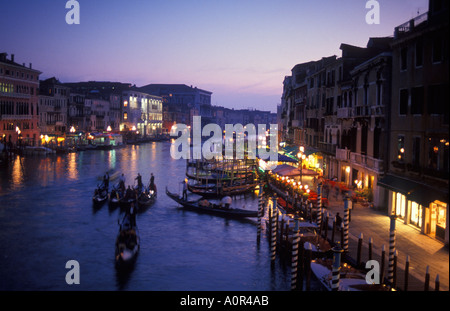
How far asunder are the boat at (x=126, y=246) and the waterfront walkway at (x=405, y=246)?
295 inches

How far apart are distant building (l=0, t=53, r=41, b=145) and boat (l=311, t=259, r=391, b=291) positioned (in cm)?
4508

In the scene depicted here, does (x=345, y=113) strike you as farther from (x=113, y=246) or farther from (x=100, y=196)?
(x=100, y=196)

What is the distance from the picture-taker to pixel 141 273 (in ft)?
52.1

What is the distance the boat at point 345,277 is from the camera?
11.8 metres

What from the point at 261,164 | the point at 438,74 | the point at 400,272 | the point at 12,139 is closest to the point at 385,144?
the point at 438,74

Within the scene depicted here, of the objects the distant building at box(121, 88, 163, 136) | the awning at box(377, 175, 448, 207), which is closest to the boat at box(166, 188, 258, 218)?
the awning at box(377, 175, 448, 207)

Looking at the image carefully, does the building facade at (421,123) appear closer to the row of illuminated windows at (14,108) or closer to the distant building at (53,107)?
the row of illuminated windows at (14,108)

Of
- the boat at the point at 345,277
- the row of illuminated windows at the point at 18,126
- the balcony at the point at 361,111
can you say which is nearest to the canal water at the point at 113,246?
the boat at the point at 345,277

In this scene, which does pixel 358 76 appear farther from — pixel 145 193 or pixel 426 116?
pixel 145 193

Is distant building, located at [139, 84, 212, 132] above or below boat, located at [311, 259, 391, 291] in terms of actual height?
above

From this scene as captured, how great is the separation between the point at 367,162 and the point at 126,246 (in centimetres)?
1247

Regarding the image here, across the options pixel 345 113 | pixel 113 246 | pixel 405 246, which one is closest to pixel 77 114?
pixel 345 113

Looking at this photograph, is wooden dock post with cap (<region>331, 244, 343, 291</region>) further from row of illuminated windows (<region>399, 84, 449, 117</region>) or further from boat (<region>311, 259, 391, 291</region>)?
row of illuminated windows (<region>399, 84, 449, 117</region>)

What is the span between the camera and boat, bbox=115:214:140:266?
1655cm
